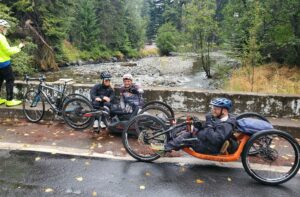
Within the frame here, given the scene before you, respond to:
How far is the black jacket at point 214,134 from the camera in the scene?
4.96 m

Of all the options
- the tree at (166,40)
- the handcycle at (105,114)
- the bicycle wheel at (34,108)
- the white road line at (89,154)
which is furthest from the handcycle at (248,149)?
the tree at (166,40)

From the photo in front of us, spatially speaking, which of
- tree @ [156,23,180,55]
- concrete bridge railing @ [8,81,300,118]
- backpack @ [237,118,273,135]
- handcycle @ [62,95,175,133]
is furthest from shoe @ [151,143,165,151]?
tree @ [156,23,180,55]

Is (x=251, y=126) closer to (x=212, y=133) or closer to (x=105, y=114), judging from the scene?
(x=212, y=133)

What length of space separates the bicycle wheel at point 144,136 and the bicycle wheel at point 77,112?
1.66 metres

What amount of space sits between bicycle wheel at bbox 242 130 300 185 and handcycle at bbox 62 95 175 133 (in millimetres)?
1931

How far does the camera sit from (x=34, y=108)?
26.0 feet

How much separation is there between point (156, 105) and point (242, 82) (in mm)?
9410

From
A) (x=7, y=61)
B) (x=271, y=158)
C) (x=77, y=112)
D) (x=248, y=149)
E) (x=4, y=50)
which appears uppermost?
(x=4, y=50)

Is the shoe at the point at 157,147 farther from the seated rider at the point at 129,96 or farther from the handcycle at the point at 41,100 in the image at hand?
the handcycle at the point at 41,100

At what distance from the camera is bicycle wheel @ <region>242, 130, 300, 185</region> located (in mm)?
4828

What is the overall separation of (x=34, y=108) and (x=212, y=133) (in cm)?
479

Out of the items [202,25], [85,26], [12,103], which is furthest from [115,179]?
[85,26]

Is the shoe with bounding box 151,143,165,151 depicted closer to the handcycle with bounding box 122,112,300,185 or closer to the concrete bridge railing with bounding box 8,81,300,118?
the handcycle with bounding box 122,112,300,185

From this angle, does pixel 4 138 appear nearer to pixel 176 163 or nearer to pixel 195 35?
pixel 176 163
